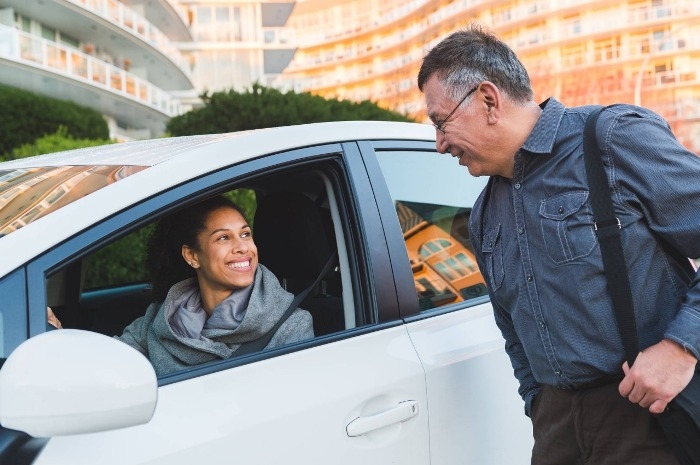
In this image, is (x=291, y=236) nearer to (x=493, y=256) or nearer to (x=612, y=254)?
(x=493, y=256)

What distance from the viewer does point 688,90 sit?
61.6 metres

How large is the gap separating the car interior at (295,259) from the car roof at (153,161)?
119 millimetres

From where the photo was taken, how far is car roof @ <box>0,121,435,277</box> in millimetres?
1525

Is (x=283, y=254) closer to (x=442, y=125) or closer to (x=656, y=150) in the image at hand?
(x=442, y=125)

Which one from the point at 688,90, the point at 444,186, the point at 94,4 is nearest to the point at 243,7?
the point at 94,4

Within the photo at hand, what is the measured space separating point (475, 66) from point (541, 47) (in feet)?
223

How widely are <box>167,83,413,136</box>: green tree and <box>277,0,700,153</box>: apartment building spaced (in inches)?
582

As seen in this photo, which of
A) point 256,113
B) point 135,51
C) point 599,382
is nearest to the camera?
point 599,382

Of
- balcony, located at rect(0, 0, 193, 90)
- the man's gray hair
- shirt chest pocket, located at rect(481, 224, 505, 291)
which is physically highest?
balcony, located at rect(0, 0, 193, 90)

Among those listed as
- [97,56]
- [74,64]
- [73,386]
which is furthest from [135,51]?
[73,386]

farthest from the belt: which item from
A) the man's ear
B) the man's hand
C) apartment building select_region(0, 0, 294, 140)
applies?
apartment building select_region(0, 0, 294, 140)

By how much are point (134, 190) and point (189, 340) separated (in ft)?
1.66

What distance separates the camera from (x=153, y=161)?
1847 mm

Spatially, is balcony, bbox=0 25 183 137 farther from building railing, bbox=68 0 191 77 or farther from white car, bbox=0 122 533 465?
white car, bbox=0 122 533 465
